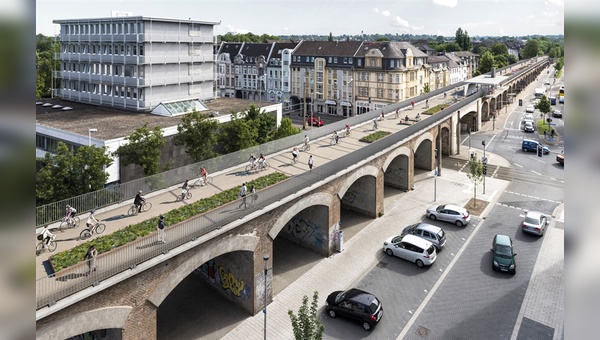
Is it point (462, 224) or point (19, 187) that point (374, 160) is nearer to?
point (462, 224)

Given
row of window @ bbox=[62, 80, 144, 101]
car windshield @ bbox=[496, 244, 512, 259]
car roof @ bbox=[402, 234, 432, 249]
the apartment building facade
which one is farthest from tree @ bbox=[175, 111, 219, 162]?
row of window @ bbox=[62, 80, 144, 101]

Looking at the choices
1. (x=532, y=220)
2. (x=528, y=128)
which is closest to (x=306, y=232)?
(x=532, y=220)

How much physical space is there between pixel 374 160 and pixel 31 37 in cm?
3320

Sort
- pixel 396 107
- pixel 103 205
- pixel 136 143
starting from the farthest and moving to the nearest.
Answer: pixel 396 107, pixel 136 143, pixel 103 205

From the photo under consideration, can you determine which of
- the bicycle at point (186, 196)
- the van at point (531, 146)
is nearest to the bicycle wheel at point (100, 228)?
the bicycle at point (186, 196)

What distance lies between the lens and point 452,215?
3469 cm

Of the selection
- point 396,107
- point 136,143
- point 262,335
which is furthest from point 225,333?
point 396,107

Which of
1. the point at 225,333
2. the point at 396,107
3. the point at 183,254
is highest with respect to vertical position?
the point at 396,107

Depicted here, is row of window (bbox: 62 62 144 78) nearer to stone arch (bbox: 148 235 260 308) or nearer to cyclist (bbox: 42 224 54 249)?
stone arch (bbox: 148 235 260 308)

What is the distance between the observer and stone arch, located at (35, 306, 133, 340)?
14.4 meters

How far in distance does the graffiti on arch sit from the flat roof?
17.5 metres

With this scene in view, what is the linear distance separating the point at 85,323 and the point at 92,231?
540 centimetres

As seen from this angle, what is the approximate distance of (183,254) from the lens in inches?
746

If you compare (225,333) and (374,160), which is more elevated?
(374,160)
